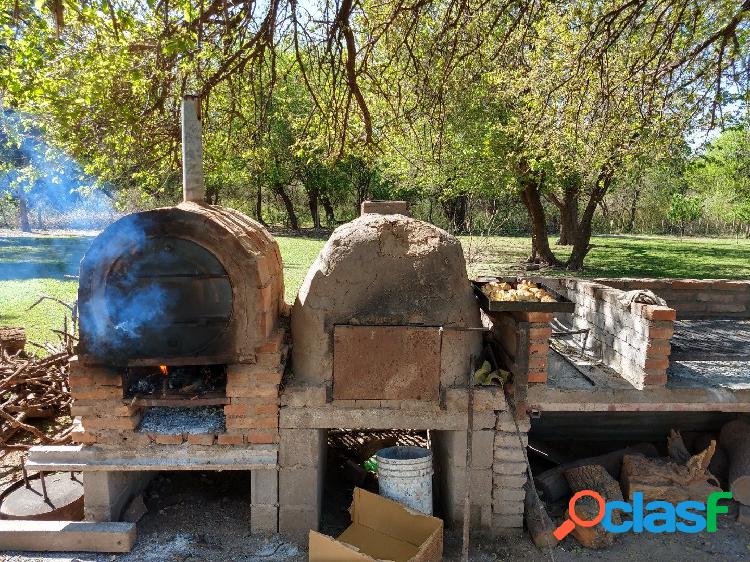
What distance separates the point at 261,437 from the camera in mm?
4336

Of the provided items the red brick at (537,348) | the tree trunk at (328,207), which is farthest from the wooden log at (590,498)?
the tree trunk at (328,207)

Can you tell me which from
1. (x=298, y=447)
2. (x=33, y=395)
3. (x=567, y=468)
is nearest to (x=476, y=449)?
(x=567, y=468)

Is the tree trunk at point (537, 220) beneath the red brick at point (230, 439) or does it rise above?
above

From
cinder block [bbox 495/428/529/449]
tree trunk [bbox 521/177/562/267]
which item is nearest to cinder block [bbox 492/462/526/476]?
cinder block [bbox 495/428/529/449]

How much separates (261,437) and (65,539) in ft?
5.10

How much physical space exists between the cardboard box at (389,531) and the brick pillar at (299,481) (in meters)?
0.34

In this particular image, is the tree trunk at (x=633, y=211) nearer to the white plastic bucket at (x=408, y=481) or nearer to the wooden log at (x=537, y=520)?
the wooden log at (x=537, y=520)

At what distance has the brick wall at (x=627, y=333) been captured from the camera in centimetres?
440

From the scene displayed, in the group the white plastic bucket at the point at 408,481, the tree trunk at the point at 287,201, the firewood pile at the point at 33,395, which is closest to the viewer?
the white plastic bucket at the point at 408,481

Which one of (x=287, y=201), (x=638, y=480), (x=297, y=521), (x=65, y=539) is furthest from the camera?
(x=287, y=201)

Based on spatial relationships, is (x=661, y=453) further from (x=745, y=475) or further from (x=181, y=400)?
(x=181, y=400)

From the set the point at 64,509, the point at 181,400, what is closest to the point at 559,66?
the point at 181,400

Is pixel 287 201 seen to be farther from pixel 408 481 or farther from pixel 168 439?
pixel 408 481

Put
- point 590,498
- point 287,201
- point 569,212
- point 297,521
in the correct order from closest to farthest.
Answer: point 297,521 → point 590,498 → point 569,212 → point 287,201
